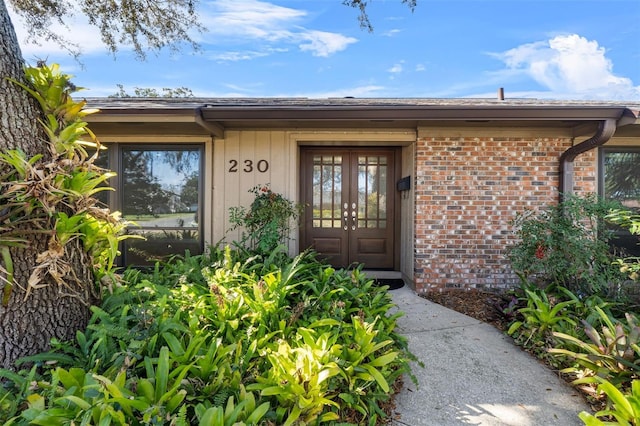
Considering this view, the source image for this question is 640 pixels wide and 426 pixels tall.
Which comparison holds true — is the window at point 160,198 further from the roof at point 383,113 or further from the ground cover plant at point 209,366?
the ground cover plant at point 209,366

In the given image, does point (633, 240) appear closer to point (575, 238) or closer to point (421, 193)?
point (575, 238)

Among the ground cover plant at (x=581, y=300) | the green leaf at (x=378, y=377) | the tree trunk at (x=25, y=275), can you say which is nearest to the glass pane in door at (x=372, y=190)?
the ground cover plant at (x=581, y=300)

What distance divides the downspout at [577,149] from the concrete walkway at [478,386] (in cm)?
208

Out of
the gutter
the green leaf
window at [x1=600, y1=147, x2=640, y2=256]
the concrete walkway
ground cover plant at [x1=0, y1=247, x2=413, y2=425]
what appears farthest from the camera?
window at [x1=600, y1=147, x2=640, y2=256]

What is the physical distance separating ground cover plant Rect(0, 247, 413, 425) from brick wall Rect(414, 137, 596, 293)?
2345 millimetres

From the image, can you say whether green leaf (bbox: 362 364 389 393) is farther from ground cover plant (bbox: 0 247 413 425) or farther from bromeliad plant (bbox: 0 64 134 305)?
bromeliad plant (bbox: 0 64 134 305)

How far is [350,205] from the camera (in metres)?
5.76

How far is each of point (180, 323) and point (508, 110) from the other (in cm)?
411

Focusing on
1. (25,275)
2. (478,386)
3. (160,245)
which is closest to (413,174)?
(478,386)

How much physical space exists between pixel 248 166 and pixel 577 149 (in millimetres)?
4494

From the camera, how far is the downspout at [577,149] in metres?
3.94

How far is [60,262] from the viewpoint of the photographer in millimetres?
1985

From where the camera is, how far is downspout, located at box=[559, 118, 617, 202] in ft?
12.9

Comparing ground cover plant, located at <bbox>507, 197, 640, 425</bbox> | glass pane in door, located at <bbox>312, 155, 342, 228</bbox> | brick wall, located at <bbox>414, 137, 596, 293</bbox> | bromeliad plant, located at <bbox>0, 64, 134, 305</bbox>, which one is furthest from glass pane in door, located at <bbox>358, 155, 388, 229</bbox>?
bromeliad plant, located at <bbox>0, 64, 134, 305</bbox>
